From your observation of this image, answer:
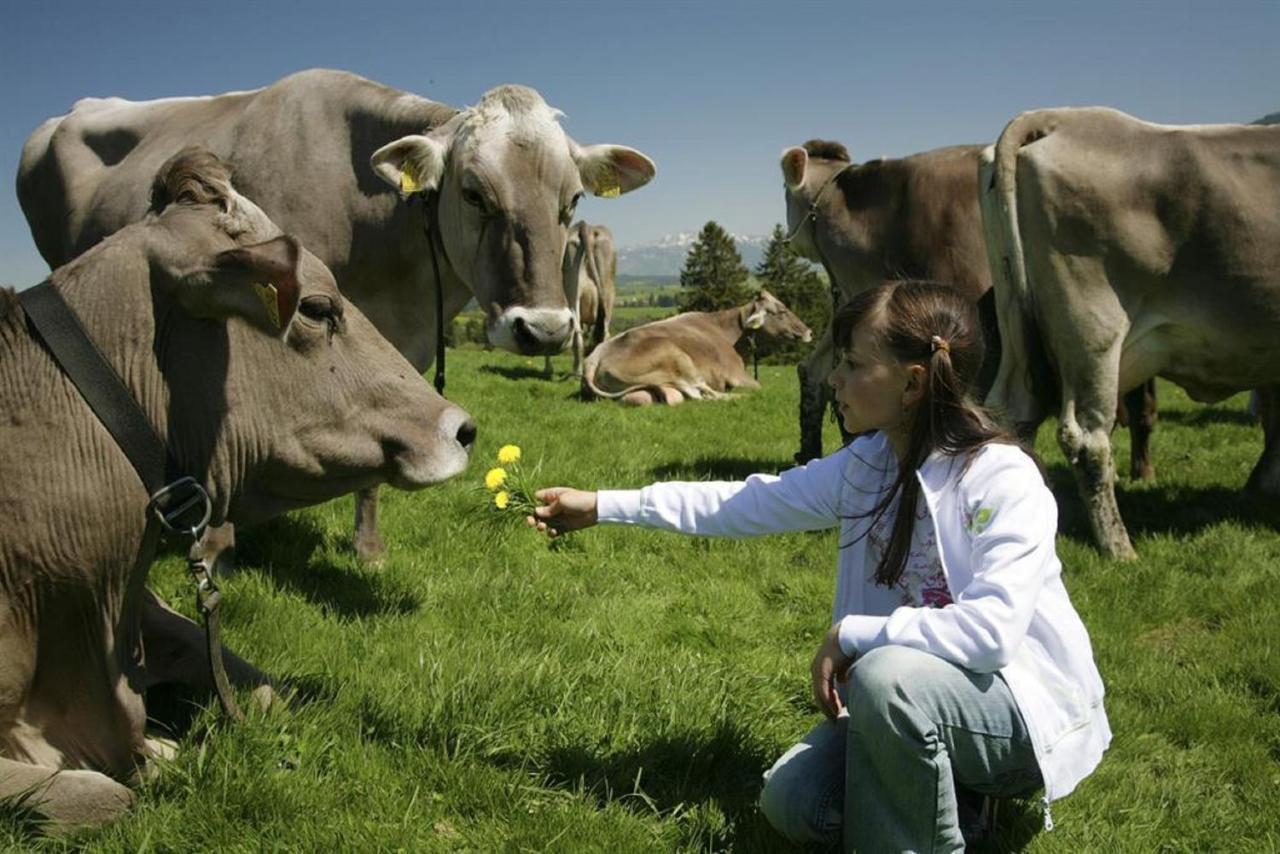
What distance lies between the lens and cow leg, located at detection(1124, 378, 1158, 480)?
8.41 meters

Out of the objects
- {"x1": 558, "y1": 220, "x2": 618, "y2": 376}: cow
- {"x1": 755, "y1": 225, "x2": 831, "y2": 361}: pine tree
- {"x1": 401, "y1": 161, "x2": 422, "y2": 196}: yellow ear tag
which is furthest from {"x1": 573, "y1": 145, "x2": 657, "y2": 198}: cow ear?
→ {"x1": 755, "y1": 225, "x2": 831, "y2": 361}: pine tree

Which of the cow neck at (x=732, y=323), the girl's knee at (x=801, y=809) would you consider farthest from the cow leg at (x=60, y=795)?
the cow neck at (x=732, y=323)

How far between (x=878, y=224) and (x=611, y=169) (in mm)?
2773

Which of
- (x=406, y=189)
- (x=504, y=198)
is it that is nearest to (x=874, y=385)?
(x=504, y=198)

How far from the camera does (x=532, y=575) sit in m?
5.38

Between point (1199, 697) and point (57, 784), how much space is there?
4.25 meters

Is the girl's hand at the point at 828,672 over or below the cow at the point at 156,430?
below

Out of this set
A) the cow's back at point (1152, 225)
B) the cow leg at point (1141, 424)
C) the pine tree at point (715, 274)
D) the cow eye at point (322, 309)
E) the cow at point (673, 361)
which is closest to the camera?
the cow eye at point (322, 309)

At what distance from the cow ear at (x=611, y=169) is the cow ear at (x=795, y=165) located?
2599 mm

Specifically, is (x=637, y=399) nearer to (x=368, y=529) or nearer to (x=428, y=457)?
(x=368, y=529)

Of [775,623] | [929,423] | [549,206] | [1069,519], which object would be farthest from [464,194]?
[1069,519]

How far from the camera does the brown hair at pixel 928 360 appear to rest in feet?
9.04

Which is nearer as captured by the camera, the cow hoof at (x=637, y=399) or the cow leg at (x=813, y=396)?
the cow leg at (x=813, y=396)

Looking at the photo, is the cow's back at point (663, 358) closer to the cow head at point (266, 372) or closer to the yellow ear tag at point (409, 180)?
the yellow ear tag at point (409, 180)
